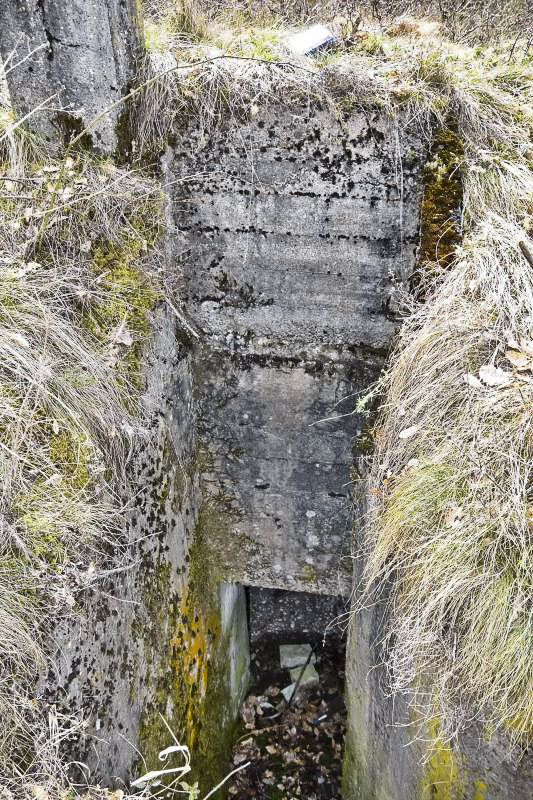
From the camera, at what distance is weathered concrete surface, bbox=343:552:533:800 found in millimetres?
2234

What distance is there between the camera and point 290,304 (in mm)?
3219

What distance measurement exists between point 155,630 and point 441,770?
1529mm

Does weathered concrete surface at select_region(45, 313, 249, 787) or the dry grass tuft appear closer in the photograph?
→ the dry grass tuft

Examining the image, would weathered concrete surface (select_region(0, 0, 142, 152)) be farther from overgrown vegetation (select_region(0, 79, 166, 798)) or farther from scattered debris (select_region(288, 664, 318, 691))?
scattered debris (select_region(288, 664, 318, 691))

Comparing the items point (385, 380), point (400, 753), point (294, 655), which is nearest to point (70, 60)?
point (385, 380)

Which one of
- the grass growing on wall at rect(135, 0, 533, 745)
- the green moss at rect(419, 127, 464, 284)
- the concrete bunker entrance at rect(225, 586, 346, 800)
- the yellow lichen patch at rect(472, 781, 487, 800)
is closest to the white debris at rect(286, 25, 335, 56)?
the grass growing on wall at rect(135, 0, 533, 745)

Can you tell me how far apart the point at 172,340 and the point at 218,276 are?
45 cm

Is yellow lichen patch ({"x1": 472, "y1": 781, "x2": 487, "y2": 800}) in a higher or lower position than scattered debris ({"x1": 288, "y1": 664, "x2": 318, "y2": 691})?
higher

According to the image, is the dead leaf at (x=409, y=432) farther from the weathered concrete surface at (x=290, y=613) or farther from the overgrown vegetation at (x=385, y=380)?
the weathered concrete surface at (x=290, y=613)

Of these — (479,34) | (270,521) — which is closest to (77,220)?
(270,521)

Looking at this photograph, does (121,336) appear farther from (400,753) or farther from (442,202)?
(400,753)

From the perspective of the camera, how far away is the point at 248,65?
9.53 feet

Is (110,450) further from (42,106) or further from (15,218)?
(42,106)

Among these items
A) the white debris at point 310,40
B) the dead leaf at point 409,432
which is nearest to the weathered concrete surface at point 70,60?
the white debris at point 310,40
